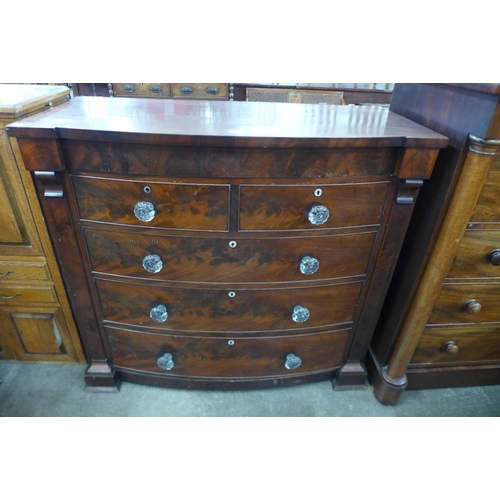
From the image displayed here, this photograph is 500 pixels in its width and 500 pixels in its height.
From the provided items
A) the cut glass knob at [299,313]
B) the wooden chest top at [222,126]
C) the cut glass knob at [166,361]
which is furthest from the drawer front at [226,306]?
the wooden chest top at [222,126]

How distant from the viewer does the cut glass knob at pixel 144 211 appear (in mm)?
950

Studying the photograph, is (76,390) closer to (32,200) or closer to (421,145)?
(32,200)

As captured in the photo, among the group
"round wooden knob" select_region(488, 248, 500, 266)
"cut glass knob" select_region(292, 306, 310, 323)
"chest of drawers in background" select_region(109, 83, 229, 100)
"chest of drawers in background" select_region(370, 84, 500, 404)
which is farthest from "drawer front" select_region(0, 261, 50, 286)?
"chest of drawers in background" select_region(109, 83, 229, 100)

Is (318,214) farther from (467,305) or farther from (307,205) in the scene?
(467,305)

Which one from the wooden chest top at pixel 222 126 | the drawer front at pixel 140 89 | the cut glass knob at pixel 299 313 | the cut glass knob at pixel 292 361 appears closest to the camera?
the wooden chest top at pixel 222 126

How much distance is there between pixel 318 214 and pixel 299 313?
0.37m

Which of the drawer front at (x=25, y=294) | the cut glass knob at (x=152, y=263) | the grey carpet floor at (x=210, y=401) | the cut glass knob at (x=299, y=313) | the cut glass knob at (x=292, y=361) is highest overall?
the cut glass knob at (x=152, y=263)

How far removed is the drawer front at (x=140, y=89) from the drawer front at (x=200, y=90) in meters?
0.08

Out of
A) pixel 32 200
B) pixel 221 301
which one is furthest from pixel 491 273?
pixel 32 200

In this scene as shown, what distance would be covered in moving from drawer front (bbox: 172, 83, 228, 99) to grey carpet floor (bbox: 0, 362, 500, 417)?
2302 millimetres

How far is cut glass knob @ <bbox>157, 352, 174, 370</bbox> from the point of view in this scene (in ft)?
4.14

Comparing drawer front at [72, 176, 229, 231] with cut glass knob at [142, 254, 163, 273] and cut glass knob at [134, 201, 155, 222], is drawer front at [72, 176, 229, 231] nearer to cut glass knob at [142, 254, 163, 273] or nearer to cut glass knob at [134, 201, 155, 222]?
cut glass knob at [134, 201, 155, 222]

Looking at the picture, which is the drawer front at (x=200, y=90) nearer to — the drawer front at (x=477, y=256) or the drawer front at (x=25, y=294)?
the drawer front at (x=25, y=294)

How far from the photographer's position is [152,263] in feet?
3.43
